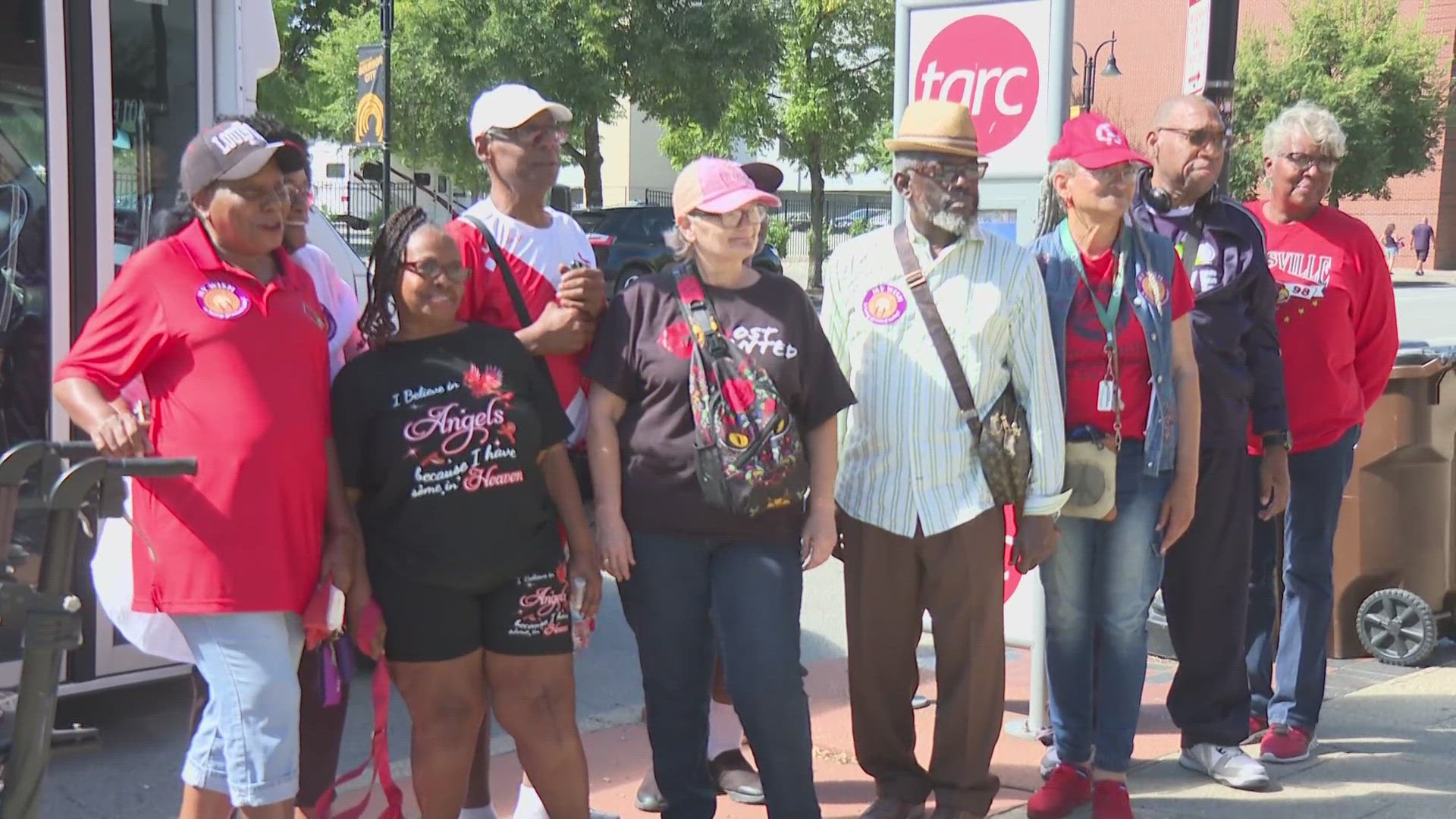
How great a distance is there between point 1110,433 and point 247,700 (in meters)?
2.30

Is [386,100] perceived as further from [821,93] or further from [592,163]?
[821,93]

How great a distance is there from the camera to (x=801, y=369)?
11.2 feet

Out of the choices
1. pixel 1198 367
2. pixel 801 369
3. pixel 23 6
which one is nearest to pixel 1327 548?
pixel 1198 367

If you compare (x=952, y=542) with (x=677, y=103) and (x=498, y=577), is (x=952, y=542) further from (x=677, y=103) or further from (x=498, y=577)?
(x=677, y=103)

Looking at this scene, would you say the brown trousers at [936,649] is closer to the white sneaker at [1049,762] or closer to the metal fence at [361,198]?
the white sneaker at [1049,762]

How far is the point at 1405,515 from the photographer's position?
5.59 metres

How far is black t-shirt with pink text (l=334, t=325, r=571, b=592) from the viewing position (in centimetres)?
309

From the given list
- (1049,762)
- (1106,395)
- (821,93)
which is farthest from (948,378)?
(821,93)

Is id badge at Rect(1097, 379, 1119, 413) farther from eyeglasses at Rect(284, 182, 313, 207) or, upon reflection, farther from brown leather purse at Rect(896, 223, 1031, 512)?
eyeglasses at Rect(284, 182, 313, 207)

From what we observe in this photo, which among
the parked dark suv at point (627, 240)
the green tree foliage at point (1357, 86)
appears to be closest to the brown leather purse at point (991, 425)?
the parked dark suv at point (627, 240)

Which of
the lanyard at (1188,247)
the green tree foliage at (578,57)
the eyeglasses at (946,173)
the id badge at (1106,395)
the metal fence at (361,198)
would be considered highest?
the green tree foliage at (578,57)

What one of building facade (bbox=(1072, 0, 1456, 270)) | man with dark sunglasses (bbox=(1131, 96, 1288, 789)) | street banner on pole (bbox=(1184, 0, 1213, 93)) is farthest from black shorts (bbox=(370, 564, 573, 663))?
building facade (bbox=(1072, 0, 1456, 270))

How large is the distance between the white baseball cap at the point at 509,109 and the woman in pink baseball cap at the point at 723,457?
1.34 ft

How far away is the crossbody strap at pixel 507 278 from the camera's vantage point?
136 inches
